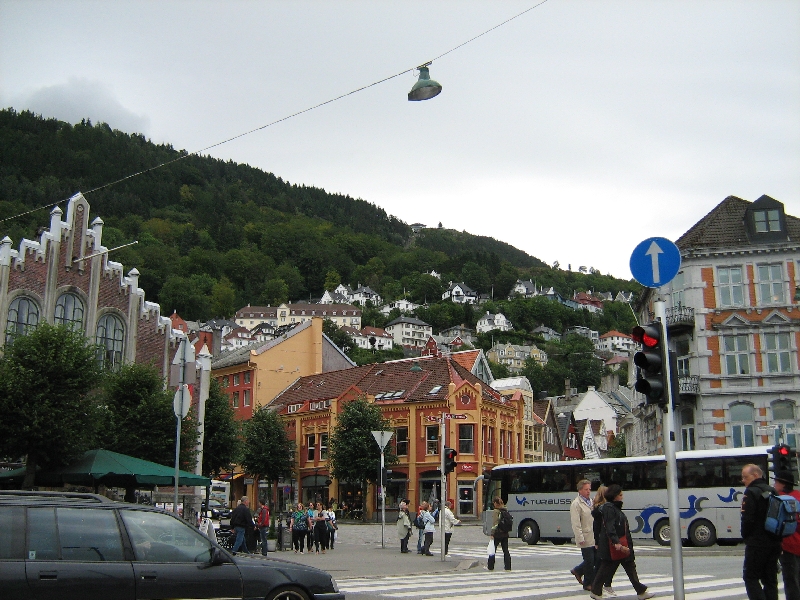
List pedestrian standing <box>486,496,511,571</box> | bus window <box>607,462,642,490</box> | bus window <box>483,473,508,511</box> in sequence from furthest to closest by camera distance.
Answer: bus window <box>483,473,508,511</box>, bus window <box>607,462,642,490</box>, pedestrian standing <box>486,496,511,571</box>

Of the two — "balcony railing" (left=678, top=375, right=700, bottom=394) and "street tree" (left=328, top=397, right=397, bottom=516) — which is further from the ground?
"balcony railing" (left=678, top=375, right=700, bottom=394)

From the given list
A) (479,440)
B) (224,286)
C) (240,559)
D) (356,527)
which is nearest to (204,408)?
(356,527)

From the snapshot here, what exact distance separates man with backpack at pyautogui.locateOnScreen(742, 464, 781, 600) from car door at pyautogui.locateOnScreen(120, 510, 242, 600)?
5.43 m

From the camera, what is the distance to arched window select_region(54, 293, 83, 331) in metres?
36.2

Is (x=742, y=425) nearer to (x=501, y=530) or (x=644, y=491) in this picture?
(x=644, y=491)

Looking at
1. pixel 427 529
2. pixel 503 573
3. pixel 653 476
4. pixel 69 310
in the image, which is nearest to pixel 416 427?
pixel 69 310

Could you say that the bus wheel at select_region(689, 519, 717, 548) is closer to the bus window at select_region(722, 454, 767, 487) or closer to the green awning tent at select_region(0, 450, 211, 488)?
the bus window at select_region(722, 454, 767, 487)

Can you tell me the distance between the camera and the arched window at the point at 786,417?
128 ft

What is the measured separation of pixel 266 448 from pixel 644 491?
3134 centimetres

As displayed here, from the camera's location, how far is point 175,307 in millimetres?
166500

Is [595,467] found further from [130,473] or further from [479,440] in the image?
[479,440]

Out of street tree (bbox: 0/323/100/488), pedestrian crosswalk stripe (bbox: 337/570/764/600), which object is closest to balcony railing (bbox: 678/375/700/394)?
pedestrian crosswalk stripe (bbox: 337/570/764/600)

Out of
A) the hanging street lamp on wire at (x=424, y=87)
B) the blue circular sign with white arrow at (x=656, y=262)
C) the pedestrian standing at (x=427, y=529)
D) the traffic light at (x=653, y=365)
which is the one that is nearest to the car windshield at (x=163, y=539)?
the traffic light at (x=653, y=365)

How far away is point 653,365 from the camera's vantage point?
10.1 metres
